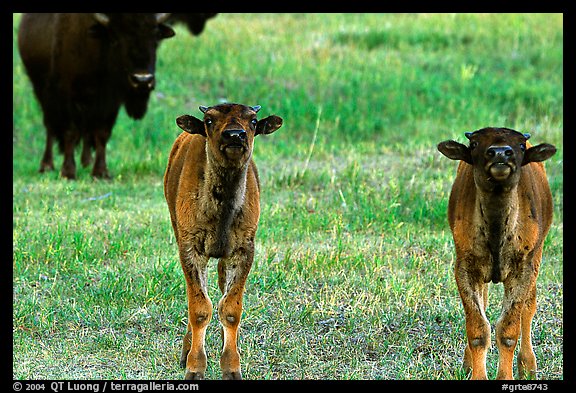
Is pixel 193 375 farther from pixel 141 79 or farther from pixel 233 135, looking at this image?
pixel 141 79

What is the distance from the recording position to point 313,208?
34.0 ft

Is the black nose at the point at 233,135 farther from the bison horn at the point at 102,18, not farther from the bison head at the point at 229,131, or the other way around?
the bison horn at the point at 102,18

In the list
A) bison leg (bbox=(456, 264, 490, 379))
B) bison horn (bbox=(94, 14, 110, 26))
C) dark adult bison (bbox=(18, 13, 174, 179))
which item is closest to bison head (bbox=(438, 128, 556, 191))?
bison leg (bbox=(456, 264, 490, 379))

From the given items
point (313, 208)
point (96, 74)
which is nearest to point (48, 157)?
A: point (96, 74)

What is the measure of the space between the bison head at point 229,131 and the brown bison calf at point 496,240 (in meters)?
1.16

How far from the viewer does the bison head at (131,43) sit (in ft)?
41.1

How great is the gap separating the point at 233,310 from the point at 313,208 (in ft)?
13.8

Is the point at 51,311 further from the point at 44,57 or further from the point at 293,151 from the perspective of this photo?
the point at 44,57

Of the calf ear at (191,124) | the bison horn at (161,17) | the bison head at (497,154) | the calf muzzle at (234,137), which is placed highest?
the bison horn at (161,17)

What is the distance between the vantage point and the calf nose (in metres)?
12.5

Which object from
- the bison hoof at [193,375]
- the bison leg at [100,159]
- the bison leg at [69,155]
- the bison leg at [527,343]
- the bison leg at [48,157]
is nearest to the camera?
the bison hoof at [193,375]

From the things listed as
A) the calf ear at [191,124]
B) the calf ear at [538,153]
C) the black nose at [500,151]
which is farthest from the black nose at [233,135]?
the calf ear at [538,153]

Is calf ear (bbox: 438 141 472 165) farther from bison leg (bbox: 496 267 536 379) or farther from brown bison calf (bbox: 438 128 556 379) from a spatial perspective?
bison leg (bbox: 496 267 536 379)
